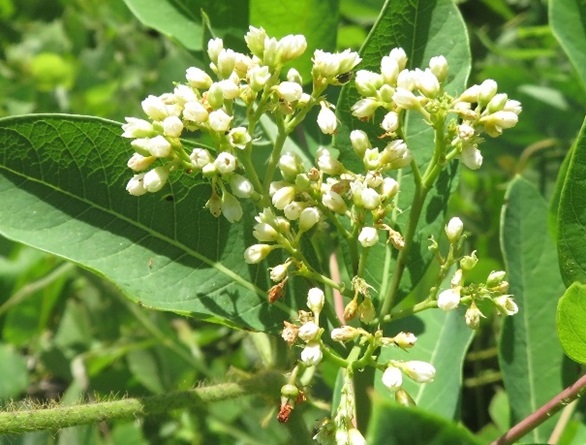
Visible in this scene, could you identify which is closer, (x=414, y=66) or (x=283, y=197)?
(x=283, y=197)

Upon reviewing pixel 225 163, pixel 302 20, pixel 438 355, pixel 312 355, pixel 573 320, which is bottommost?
pixel 438 355

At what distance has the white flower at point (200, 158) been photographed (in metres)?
1.80

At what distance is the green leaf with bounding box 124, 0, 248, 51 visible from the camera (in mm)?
2375

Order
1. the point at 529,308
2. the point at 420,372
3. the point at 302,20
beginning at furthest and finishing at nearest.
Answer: the point at 529,308 < the point at 302,20 < the point at 420,372

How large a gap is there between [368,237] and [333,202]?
0.34 ft

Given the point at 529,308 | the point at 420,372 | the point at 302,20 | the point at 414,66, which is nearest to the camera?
the point at 420,372

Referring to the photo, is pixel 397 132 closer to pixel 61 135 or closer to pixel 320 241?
pixel 320 241

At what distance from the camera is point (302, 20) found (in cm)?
231

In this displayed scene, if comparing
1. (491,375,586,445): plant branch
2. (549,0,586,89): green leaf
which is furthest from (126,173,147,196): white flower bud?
(549,0,586,89): green leaf

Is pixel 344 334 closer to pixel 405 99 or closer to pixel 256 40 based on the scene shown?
pixel 405 99

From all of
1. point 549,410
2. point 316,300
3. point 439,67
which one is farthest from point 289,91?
point 549,410

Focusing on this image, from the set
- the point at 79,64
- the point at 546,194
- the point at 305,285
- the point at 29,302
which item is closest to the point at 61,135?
the point at 305,285

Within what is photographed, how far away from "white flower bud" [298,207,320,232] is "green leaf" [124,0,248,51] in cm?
74

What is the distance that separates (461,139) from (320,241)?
2.22 ft
